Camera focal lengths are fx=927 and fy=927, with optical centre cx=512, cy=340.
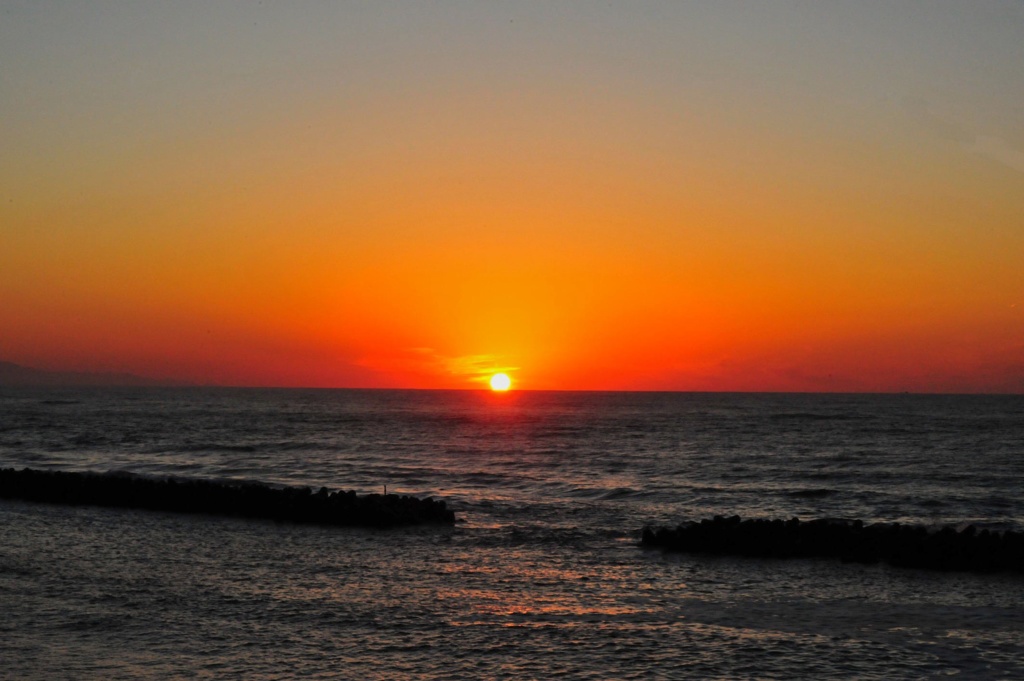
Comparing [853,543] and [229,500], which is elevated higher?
[853,543]

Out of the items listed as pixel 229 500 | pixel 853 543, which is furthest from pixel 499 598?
pixel 229 500

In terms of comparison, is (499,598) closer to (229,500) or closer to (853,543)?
(853,543)

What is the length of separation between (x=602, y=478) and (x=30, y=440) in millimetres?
47990

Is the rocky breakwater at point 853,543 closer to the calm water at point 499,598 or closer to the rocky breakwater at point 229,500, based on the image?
the calm water at point 499,598

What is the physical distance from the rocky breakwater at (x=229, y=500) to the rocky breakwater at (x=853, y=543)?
843 cm

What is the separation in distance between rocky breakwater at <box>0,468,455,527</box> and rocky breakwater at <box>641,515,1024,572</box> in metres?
8.43

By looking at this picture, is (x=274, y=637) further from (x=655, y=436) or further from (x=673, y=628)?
(x=655, y=436)

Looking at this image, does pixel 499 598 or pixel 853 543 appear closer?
pixel 499 598

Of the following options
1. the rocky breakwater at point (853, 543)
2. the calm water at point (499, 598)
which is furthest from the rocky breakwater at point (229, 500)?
the rocky breakwater at point (853, 543)

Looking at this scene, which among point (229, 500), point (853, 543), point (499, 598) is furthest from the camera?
point (229, 500)

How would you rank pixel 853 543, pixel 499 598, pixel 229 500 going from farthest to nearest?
pixel 229 500
pixel 853 543
pixel 499 598

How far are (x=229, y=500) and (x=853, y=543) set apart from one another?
20.5 m

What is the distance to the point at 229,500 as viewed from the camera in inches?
1277

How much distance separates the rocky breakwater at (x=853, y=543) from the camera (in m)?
A: 22.9
